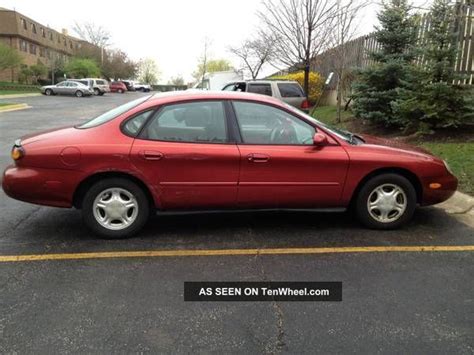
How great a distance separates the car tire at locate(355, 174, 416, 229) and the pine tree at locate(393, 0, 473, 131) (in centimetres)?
493

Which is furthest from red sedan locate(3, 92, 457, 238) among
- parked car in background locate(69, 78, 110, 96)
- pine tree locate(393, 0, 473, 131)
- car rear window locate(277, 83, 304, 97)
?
parked car in background locate(69, 78, 110, 96)

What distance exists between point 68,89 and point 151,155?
40.9 meters

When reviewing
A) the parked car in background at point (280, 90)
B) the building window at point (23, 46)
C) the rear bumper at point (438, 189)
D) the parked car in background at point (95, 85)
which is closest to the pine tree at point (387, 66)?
the parked car in background at point (280, 90)

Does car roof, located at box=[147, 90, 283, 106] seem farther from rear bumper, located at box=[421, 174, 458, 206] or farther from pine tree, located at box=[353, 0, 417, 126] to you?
pine tree, located at box=[353, 0, 417, 126]

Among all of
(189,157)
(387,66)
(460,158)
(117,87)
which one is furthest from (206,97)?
(117,87)

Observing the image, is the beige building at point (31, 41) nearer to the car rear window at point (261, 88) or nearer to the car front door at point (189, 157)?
the car rear window at point (261, 88)

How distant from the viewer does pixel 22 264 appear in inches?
150

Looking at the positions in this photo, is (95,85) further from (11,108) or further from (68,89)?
(11,108)

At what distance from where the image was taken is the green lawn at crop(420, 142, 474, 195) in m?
6.23

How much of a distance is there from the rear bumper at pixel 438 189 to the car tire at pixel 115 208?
119 inches

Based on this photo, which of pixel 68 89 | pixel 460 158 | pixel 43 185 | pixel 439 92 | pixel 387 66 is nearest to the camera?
pixel 43 185

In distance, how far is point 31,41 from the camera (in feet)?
192

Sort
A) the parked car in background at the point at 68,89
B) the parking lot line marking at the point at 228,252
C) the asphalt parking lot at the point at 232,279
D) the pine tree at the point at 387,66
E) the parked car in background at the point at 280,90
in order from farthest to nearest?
1. the parked car in background at the point at 68,89
2. the parked car in background at the point at 280,90
3. the pine tree at the point at 387,66
4. the parking lot line marking at the point at 228,252
5. the asphalt parking lot at the point at 232,279

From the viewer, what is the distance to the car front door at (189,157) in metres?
4.27
